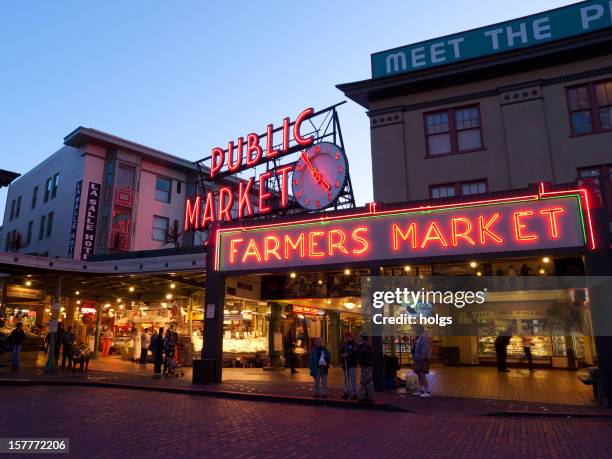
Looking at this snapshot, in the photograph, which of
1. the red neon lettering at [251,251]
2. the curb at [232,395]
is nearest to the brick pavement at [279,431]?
the curb at [232,395]

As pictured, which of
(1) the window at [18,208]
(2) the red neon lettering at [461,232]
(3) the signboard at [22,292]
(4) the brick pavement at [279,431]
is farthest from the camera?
(1) the window at [18,208]

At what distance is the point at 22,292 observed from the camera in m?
27.8

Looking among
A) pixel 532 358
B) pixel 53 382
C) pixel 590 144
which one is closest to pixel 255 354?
pixel 53 382

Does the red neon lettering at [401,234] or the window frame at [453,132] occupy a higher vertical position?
the window frame at [453,132]

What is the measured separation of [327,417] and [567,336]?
59.8 ft

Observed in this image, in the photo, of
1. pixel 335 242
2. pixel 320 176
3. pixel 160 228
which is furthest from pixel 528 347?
pixel 160 228

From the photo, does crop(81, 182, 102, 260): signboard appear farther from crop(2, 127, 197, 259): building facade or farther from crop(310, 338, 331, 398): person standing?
crop(310, 338, 331, 398): person standing

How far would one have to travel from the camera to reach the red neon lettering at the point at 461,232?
15.9 metres

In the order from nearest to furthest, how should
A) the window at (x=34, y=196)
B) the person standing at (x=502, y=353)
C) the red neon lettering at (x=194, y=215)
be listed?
the person standing at (x=502, y=353) → the red neon lettering at (x=194, y=215) → the window at (x=34, y=196)

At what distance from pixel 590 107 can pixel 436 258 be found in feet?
30.4

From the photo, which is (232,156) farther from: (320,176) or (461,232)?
(461,232)

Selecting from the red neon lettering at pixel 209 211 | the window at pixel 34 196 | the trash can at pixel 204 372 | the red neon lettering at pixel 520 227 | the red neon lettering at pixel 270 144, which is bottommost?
the trash can at pixel 204 372

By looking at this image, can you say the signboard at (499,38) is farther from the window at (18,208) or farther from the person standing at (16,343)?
the window at (18,208)

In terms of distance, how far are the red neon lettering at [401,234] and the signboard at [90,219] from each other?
2407 centimetres
